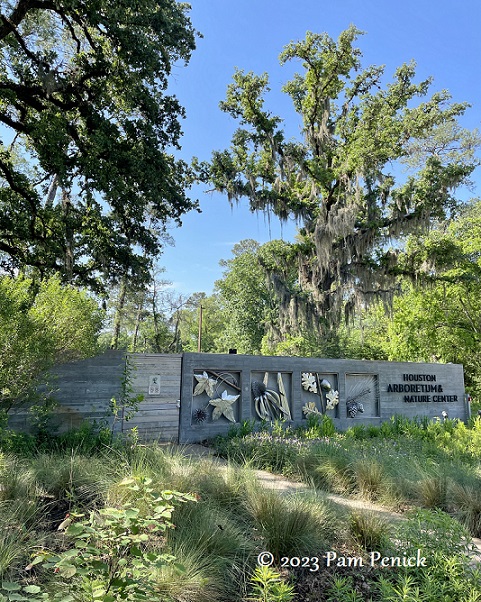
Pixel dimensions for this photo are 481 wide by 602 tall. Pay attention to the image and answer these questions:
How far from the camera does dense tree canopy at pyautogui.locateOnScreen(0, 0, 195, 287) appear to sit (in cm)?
796

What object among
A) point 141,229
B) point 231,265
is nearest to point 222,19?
point 141,229

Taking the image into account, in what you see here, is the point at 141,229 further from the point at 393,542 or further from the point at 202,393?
the point at 393,542

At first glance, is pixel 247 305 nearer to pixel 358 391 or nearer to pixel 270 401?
pixel 358 391

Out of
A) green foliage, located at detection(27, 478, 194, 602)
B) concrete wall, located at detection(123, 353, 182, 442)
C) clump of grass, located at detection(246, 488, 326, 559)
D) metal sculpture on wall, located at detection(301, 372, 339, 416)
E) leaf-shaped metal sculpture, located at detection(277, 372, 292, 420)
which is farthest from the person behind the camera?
metal sculpture on wall, located at detection(301, 372, 339, 416)

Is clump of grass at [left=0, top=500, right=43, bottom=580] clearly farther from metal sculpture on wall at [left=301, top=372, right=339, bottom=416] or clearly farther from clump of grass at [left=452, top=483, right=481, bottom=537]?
metal sculpture on wall at [left=301, top=372, right=339, bottom=416]

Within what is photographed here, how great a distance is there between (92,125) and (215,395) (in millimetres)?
6537

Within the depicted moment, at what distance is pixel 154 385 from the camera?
8.08 metres

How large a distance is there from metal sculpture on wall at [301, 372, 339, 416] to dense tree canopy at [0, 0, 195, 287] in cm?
503

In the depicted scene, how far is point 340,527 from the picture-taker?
3.21m

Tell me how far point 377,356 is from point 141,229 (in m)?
14.0

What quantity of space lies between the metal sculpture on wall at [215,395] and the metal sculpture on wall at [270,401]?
0.59 m

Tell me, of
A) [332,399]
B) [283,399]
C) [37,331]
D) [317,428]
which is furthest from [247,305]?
[37,331]

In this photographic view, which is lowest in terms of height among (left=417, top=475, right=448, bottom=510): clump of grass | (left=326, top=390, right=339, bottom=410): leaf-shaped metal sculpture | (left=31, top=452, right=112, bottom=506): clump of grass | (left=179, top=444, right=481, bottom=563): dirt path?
(left=179, top=444, right=481, bottom=563): dirt path

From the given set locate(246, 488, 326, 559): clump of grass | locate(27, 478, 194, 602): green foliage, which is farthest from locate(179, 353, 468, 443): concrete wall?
locate(27, 478, 194, 602): green foliage
